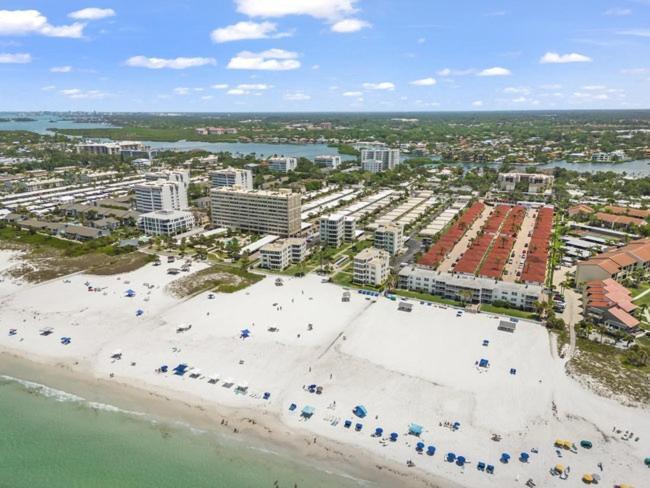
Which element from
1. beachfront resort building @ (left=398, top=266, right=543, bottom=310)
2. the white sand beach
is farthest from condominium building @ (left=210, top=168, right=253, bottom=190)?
beachfront resort building @ (left=398, top=266, right=543, bottom=310)

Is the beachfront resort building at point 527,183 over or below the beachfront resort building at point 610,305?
over

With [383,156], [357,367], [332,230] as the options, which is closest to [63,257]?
[332,230]

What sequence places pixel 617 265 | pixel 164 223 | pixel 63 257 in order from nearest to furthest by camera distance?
pixel 617 265, pixel 63 257, pixel 164 223

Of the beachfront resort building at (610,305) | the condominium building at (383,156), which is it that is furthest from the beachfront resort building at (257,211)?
the condominium building at (383,156)

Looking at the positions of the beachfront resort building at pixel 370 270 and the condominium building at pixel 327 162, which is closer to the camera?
the beachfront resort building at pixel 370 270

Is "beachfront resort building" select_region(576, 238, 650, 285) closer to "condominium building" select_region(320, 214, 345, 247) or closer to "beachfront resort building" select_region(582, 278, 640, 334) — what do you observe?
"beachfront resort building" select_region(582, 278, 640, 334)

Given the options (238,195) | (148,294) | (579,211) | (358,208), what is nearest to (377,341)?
(148,294)

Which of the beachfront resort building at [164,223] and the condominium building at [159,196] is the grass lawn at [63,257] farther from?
the condominium building at [159,196]

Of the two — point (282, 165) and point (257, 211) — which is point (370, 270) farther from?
point (282, 165)
